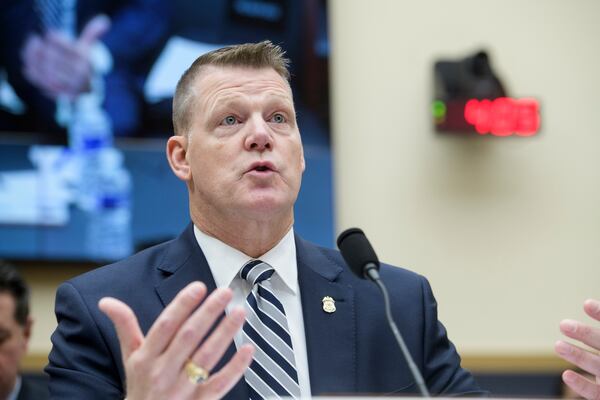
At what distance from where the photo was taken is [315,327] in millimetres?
2537

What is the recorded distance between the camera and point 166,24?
5.28 meters

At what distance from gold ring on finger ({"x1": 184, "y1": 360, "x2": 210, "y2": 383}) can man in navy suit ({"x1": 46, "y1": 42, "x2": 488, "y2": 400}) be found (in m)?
0.44

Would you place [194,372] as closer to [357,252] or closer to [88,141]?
[357,252]

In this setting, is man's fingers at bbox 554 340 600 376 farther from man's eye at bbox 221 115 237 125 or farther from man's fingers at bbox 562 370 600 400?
man's eye at bbox 221 115 237 125

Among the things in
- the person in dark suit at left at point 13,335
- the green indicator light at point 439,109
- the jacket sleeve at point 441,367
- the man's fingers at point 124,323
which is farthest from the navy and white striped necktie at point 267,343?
the green indicator light at point 439,109

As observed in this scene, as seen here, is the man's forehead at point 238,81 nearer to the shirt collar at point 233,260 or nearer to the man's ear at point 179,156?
the man's ear at point 179,156

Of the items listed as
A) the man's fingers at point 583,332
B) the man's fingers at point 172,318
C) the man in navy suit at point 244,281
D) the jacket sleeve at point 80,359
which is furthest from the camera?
the man in navy suit at point 244,281

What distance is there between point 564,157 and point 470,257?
0.84 m

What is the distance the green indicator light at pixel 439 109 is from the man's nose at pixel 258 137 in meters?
2.99

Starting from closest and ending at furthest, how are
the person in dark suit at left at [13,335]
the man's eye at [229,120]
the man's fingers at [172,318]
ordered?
1. the man's fingers at [172,318]
2. the man's eye at [229,120]
3. the person in dark suit at left at [13,335]

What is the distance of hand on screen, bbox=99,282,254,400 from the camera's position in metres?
1.87

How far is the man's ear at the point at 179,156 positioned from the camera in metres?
2.85

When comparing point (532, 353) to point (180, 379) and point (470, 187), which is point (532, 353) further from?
point (180, 379)

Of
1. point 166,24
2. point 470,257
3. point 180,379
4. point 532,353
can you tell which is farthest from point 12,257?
point 180,379
